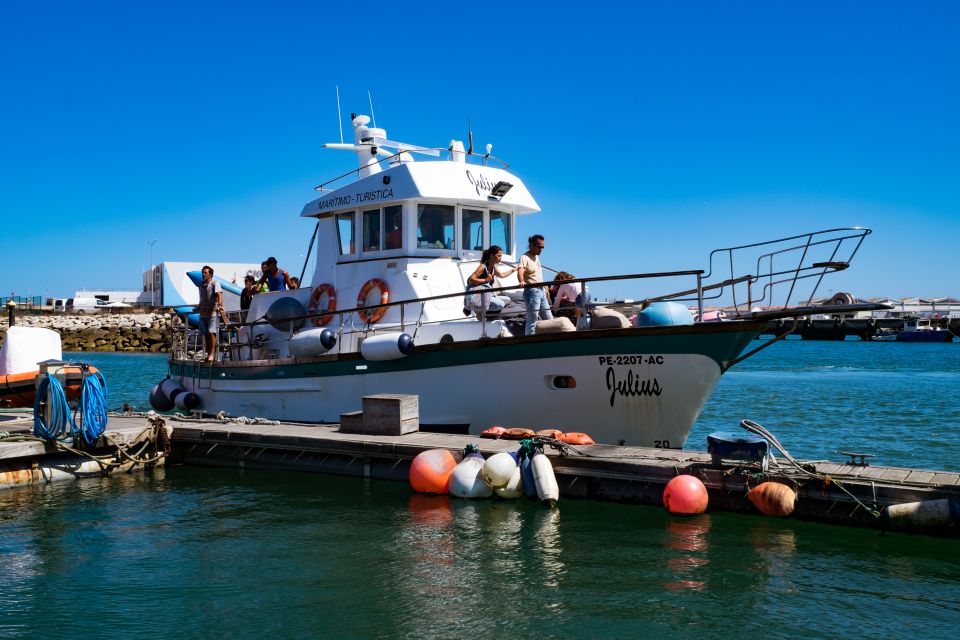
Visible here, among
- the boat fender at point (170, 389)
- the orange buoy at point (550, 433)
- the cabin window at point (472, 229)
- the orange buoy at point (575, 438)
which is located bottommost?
the orange buoy at point (575, 438)

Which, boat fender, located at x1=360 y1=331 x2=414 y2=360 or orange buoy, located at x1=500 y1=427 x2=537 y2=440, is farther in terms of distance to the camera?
boat fender, located at x1=360 y1=331 x2=414 y2=360

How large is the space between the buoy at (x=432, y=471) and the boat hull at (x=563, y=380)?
137 centimetres

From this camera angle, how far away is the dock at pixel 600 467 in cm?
745

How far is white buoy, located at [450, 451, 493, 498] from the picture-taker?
891cm

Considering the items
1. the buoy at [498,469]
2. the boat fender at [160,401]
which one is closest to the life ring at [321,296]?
the boat fender at [160,401]

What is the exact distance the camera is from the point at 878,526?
7.53 m

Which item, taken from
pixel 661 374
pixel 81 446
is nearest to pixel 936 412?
pixel 661 374

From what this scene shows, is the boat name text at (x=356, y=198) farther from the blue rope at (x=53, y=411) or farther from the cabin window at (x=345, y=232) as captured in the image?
the blue rope at (x=53, y=411)

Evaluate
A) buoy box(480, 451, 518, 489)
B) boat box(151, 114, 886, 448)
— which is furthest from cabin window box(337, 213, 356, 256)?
buoy box(480, 451, 518, 489)

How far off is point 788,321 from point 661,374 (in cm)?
196

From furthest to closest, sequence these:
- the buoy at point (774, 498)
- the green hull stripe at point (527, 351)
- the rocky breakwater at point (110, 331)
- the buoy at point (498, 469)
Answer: the rocky breakwater at point (110, 331) → the green hull stripe at point (527, 351) → the buoy at point (498, 469) → the buoy at point (774, 498)

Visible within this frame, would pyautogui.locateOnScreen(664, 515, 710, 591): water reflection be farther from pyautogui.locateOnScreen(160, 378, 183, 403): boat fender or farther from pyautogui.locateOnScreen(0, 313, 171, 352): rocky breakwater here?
pyautogui.locateOnScreen(0, 313, 171, 352): rocky breakwater

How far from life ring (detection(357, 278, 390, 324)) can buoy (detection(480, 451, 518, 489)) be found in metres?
3.66

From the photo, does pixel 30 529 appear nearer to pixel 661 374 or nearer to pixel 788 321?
pixel 661 374
